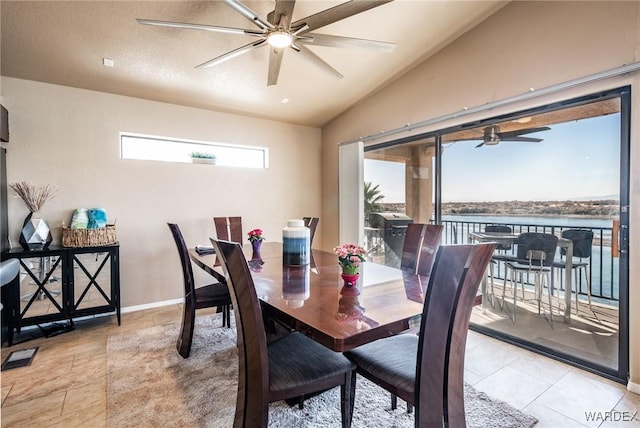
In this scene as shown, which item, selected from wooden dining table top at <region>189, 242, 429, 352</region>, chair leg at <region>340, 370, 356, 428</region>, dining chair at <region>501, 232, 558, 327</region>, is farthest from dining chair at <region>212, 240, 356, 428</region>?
dining chair at <region>501, 232, 558, 327</region>

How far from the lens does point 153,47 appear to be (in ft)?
8.96

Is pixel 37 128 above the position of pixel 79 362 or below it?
above

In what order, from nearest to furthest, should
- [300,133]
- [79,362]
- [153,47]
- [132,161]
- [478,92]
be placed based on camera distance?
[79,362], [153,47], [478,92], [132,161], [300,133]

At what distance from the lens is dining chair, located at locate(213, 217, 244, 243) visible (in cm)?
365

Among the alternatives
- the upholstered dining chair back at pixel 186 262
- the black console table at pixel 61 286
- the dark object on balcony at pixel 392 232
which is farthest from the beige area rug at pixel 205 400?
the dark object on balcony at pixel 392 232

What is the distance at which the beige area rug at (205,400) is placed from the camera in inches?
70.1

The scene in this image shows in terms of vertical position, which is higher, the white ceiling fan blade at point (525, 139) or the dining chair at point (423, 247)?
the white ceiling fan blade at point (525, 139)

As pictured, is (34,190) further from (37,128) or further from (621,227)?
(621,227)

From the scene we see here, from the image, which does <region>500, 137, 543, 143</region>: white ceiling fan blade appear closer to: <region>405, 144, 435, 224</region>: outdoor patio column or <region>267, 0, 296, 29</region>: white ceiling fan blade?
<region>405, 144, 435, 224</region>: outdoor patio column

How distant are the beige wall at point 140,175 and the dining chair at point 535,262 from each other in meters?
3.00

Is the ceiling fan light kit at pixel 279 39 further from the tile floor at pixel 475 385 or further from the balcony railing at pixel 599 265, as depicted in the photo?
the tile floor at pixel 475 385

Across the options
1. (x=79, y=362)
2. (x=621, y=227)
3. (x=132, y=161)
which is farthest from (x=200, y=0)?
(x=621, y=227)

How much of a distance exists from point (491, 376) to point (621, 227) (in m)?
1.40

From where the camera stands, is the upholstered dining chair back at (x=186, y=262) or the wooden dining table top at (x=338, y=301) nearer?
the wooden dining table top at (x=338, y=301)
